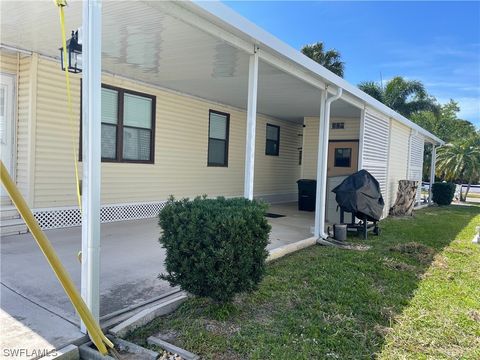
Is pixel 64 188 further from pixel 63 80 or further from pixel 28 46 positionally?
pixel 28 46

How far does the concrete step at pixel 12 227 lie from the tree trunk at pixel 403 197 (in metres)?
9.96

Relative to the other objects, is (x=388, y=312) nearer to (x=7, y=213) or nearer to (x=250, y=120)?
(x=250, y=120)

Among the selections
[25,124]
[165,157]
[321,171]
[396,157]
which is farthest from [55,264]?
[396,157]

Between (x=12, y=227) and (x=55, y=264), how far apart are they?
410 cm

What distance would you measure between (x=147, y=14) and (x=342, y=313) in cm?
371

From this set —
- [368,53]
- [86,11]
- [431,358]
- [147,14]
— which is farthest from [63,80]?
[368,53]

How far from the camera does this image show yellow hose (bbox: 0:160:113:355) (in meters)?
2.03

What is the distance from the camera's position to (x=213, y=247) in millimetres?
3029

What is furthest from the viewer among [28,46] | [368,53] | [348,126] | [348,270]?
[368,53]

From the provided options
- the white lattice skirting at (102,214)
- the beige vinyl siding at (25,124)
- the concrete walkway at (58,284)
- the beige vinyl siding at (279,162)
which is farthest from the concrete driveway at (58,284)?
the beige vinyl siding at (279,162)

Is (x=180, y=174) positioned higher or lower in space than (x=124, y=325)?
higher

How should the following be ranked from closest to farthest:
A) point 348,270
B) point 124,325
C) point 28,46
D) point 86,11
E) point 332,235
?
point 86,11, point 124,325, point 348,270, point 28,46, point 332,235

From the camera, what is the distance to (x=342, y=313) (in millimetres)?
3559

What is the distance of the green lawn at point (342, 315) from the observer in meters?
2.88
